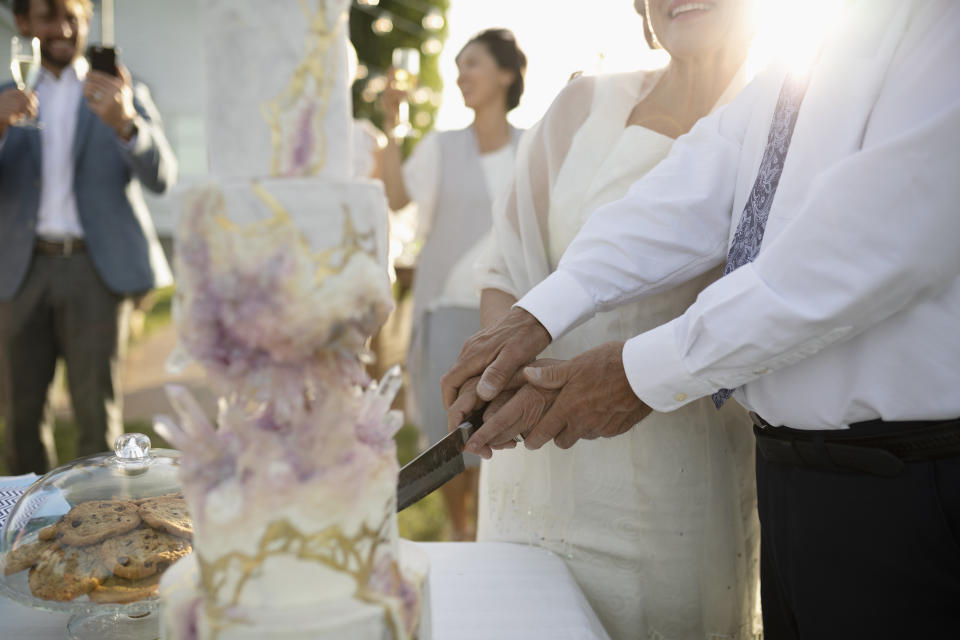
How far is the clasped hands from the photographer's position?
3.63 ft

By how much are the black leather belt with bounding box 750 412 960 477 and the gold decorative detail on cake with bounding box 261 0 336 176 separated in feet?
2.27

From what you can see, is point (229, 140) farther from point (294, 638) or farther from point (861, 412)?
point (861, 412)

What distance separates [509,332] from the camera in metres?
1.22

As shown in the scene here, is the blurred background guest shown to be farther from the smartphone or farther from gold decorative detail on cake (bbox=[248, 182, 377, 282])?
gold decorative detail on cake (bbox=[248, 182, 377, 282])

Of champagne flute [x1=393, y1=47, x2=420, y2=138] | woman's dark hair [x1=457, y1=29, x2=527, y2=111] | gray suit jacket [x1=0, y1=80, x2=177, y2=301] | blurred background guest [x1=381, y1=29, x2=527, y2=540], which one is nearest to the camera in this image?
gray suit jacket [x1=0, y1=80, x2=177, y2=301]

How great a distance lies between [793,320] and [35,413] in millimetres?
3093

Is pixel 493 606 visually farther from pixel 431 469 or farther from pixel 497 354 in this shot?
pixel 497 354

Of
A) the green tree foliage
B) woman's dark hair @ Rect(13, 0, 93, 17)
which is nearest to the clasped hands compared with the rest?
woman's dark hair @ Rect(13, 0, 93, 17)

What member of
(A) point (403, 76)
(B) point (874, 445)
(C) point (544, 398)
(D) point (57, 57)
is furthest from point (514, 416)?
(A) point (403, 76)

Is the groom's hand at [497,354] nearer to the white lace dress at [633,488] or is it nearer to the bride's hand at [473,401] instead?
the bride's hand at [473,401]

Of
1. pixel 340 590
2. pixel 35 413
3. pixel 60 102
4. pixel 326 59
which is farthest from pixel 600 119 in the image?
pixel 35 413

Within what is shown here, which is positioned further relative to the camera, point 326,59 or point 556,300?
point 556,300

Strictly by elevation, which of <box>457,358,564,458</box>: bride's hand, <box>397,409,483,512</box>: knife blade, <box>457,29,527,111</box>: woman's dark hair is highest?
<box>457,29,527,111</box>: woman's dark hair

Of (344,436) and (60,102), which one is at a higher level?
(60,102)
